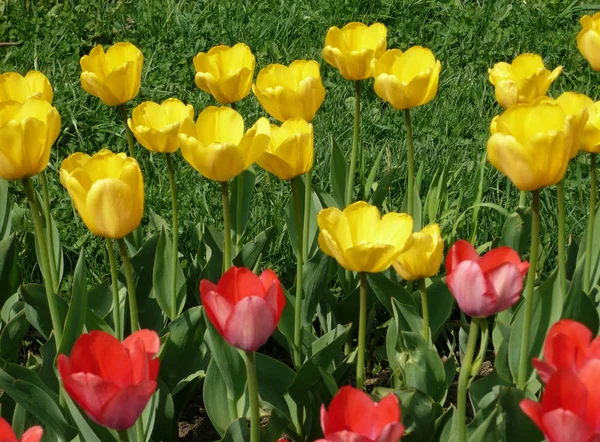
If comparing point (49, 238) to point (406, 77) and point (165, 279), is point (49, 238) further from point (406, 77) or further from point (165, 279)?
point (406, 77)

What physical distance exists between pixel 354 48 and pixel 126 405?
1357 millimetres

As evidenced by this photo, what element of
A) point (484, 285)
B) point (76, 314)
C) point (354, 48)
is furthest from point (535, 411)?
point (354, 48)

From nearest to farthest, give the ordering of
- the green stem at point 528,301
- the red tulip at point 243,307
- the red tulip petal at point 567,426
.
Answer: the red tulip petal at point 567,426
the red tulip at point 243,307
the green stem at point 528,301

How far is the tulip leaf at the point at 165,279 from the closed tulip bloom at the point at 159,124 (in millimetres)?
224

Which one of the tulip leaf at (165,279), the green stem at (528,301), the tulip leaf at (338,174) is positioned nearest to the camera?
the green stem at (528,301)

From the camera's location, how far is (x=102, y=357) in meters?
1.29

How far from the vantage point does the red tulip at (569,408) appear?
114 cm

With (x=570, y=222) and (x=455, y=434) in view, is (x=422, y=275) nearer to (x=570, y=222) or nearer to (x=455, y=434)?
(x=455, y=434)

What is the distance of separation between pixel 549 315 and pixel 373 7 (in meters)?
2.47

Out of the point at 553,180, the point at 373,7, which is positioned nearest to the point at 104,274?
the point at 553,180

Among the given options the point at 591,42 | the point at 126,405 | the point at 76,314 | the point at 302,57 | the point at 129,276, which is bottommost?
the point at 302,57

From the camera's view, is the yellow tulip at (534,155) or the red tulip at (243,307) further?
the yellow tulip at (534,155)

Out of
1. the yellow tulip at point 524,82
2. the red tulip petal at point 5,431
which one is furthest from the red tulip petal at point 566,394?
the yellow tulip at point 524,82

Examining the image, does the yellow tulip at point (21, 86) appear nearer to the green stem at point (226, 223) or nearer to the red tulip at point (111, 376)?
the green stem at point (226, 223)
